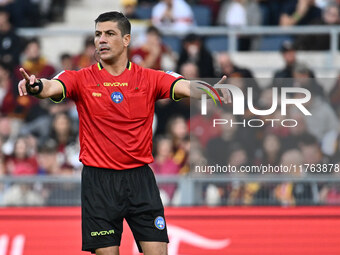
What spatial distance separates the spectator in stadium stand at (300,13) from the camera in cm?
1301

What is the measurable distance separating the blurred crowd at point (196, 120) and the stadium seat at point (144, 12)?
8cm

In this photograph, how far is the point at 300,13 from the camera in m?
13.1

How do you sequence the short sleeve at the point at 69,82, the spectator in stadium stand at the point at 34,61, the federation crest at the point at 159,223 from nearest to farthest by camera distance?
the short sleeve at the point at 69,82 → the federation crest at the point at 159,223 → the spectator in stadium stand at the point at 34,61

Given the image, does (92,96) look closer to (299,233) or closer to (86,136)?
(86,136)

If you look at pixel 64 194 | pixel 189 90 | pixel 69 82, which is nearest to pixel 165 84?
pixel 189 90

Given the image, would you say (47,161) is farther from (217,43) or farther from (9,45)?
(217,43)

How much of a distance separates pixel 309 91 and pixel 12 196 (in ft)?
10.9

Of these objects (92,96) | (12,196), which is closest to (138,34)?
(12,196)

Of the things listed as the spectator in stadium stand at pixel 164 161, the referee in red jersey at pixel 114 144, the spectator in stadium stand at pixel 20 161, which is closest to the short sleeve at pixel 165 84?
the referee in red jersey at pixel 114 144

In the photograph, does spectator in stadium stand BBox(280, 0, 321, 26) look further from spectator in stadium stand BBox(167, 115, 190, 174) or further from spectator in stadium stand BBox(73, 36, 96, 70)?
spectator in stadium stand BBox(167, 115, 190, 174)

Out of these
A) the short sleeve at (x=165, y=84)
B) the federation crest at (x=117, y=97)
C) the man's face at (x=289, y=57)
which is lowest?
the federation crest at (x=117, y=97)

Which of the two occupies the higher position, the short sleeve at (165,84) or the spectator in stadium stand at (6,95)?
the short sleeve at (165,84)

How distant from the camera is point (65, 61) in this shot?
1216 centimetres

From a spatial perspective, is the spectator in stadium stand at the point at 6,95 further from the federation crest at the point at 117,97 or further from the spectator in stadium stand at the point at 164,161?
the federation crest at the point at 117,97
